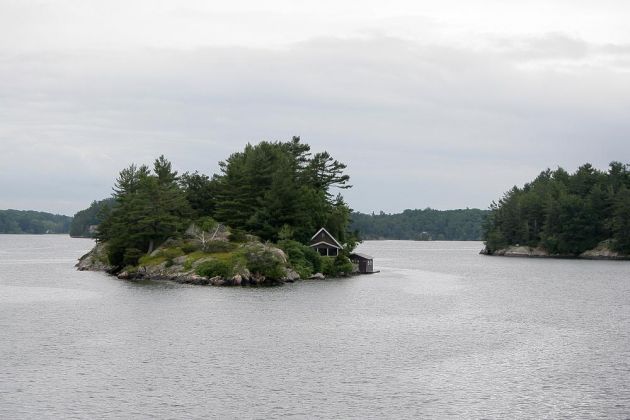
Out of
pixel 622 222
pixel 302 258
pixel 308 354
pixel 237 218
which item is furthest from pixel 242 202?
pixel 622 222

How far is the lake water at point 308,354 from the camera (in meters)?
34.0

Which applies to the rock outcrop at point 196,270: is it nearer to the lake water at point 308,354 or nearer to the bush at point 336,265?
the lake water at point 308,354

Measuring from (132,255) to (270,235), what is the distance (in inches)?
851

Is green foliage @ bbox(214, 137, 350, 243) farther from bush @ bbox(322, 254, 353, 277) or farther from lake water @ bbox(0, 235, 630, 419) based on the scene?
lake water @ bbox(0, 235, 630, 419)

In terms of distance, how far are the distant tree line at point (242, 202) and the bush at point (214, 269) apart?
15319mm

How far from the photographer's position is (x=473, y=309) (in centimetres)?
7106

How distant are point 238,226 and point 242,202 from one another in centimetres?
428

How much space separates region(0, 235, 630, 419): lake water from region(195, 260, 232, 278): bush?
23.5 feet

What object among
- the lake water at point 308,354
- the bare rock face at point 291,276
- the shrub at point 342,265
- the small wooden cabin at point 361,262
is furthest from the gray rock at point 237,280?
the small wooden cabin at point 361,262

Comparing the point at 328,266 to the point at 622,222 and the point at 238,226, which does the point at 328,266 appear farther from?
the point at 622,222

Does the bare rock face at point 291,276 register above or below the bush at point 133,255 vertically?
below

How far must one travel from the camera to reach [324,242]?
4446 inches

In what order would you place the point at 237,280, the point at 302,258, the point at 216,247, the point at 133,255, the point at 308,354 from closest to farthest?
the point at 308,354 < the point at 237,280 < the point at 216,247 < the point at 302,258 < the point at 133,255

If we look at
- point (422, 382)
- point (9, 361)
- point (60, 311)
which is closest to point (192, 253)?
point (60, 311)
